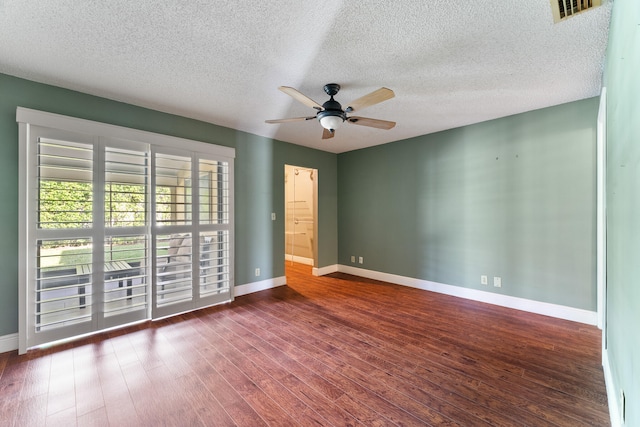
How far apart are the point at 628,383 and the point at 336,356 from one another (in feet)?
5.93

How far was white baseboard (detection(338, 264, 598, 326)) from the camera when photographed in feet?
10.4

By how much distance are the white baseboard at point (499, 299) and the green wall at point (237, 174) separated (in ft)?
4.80

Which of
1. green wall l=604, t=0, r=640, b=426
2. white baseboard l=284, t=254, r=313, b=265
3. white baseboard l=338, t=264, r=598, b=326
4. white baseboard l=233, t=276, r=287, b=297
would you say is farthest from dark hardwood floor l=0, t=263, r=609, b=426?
white baseboard l=284, t=254, r=313, b=265

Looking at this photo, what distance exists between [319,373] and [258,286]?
98.6 inches

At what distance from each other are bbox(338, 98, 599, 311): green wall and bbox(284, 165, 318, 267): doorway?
1.62 m

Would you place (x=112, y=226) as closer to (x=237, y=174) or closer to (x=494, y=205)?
(x=237, y=174)

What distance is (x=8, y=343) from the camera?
8.43 feet

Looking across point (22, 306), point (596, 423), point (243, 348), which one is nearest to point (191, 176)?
point (22, 306)

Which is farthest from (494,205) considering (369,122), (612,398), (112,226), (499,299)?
(112,226)

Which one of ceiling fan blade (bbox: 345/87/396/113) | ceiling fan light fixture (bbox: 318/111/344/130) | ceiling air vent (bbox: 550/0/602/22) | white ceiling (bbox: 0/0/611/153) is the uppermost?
white ceiling (bbox: 0/0/611/153)

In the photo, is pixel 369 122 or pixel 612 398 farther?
pixel 369 122

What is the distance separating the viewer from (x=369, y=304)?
3818 mm

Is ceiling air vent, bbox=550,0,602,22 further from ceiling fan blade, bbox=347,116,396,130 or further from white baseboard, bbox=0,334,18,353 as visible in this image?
white baseboard, bbox=0,334,18,353

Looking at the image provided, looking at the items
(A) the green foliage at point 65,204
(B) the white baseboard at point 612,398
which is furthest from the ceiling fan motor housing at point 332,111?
(B) the white baseboard at point 612,398
